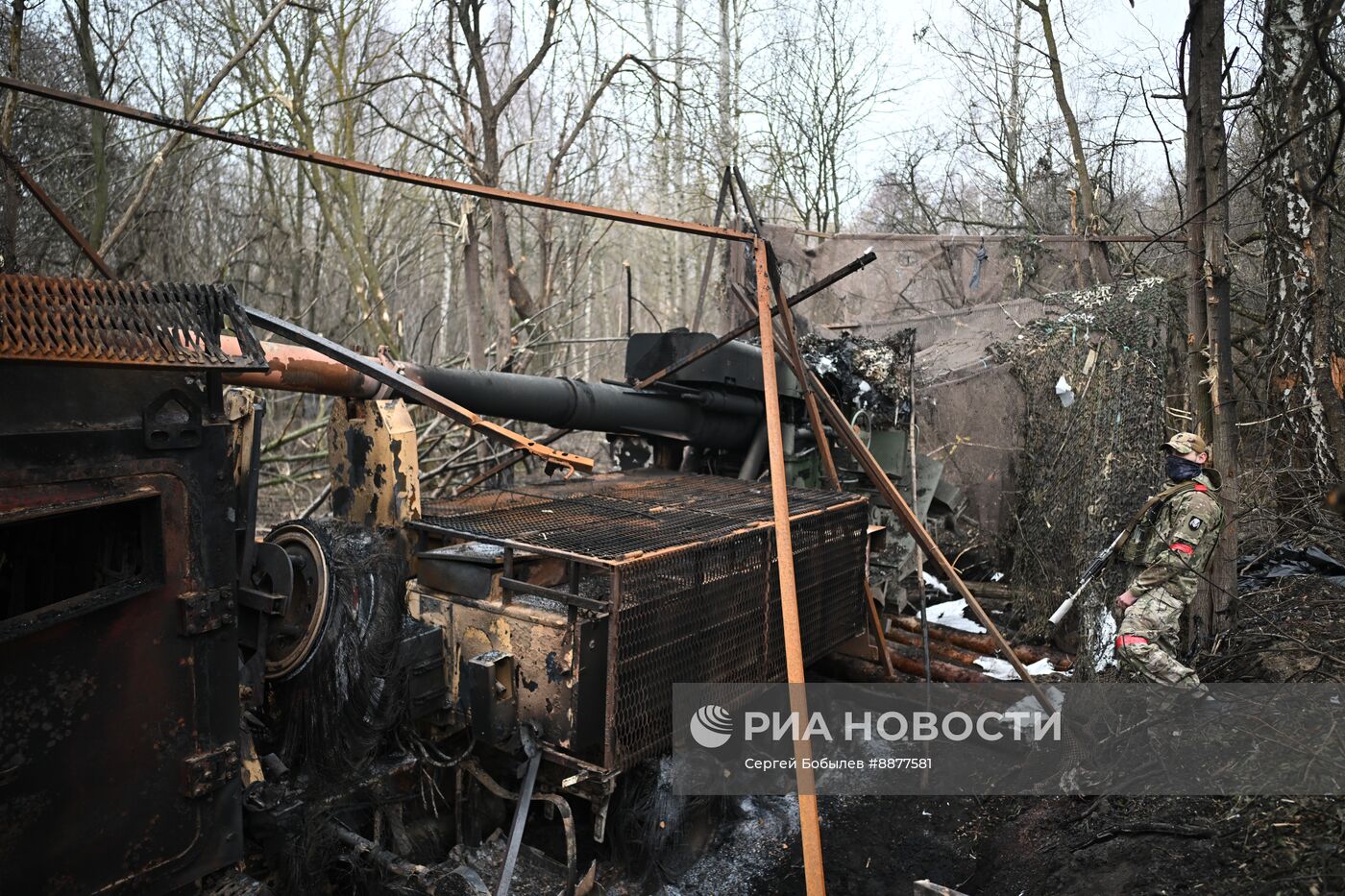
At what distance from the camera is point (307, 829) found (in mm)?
3525

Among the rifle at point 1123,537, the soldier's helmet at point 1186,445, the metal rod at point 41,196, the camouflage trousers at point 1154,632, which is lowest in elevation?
the camouflage trousers at point 1154,632

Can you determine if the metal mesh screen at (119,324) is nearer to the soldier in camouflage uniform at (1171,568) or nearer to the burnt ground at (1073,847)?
the burnt ground at (1073,847)

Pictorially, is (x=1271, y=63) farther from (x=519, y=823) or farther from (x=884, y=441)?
(x=519, y=823)

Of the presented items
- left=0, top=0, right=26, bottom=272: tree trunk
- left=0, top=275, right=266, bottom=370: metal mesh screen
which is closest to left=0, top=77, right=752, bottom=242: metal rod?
left=0, top=275, right=266, bottom=370: metal mesh screen

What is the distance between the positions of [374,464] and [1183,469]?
458 centimetres

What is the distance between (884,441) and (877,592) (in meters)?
1.47

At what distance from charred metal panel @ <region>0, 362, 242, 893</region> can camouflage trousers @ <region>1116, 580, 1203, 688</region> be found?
4.65 meters

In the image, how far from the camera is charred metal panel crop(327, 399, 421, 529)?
4.45 metres

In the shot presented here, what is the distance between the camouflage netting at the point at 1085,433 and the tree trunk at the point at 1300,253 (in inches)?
35.5

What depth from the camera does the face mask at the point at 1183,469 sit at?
536cm

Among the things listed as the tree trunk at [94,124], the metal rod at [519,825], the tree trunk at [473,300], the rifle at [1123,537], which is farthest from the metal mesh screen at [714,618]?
the tree trunk at [94,124]

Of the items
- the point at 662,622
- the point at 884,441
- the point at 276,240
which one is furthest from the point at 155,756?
the point at 276,240

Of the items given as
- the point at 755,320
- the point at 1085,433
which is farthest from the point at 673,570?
the point at 1085,433

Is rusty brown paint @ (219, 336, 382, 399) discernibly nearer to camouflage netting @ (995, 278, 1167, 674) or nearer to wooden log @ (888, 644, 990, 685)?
wooden log @ (888, 644, 990, 685)
